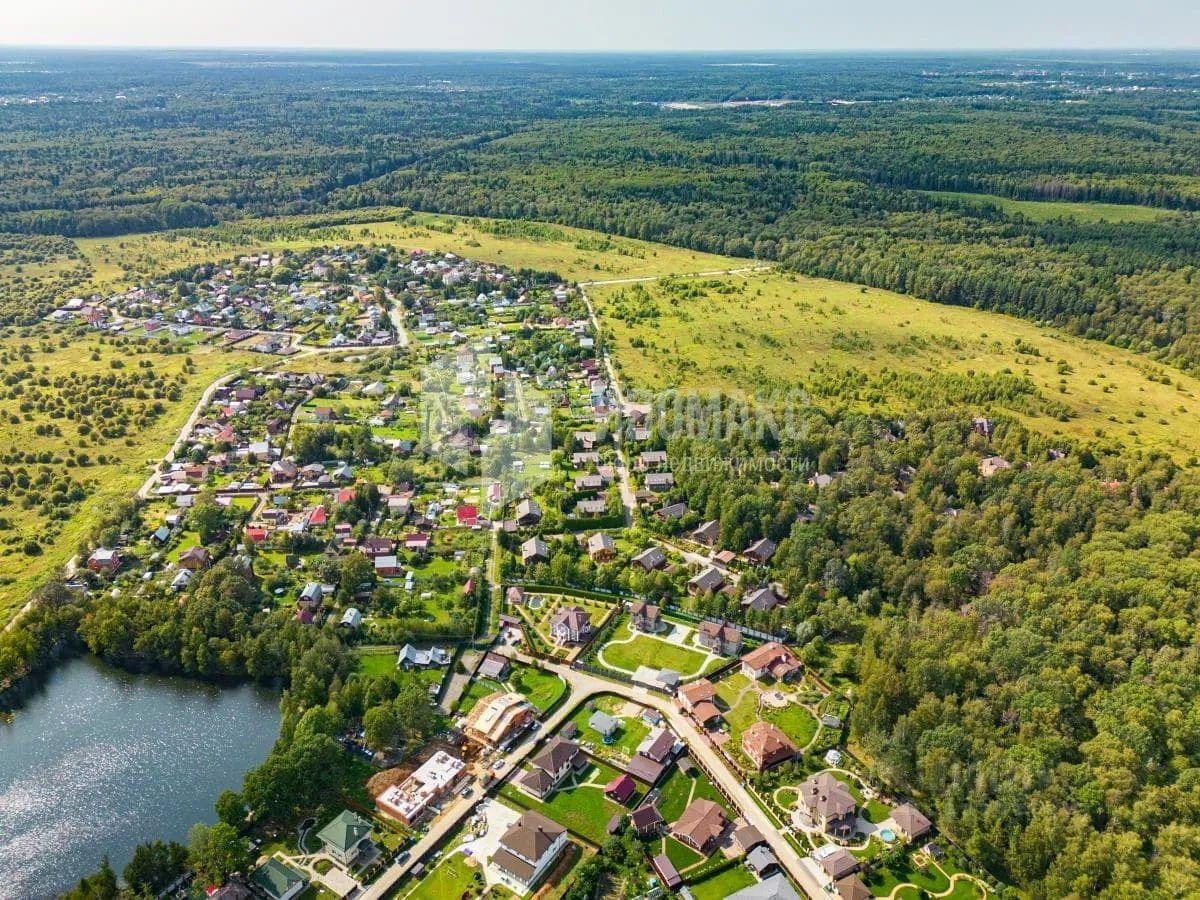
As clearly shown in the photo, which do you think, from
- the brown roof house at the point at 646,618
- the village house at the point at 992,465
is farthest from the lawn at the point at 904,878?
the village house at the point at 992,465

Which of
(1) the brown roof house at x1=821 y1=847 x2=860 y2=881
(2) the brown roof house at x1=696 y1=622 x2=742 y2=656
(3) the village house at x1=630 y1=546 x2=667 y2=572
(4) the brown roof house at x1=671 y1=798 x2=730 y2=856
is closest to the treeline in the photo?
(2) the brown roof house at x1=696 y1=622 x2=742 y2=656

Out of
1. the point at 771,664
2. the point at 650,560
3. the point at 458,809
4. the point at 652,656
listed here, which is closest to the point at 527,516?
the point at 650,560

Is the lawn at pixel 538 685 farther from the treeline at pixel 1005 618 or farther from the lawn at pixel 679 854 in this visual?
the treeline at pixel 1005 618

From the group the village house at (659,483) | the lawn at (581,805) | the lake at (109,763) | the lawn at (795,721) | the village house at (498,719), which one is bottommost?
the lake at (109,763)

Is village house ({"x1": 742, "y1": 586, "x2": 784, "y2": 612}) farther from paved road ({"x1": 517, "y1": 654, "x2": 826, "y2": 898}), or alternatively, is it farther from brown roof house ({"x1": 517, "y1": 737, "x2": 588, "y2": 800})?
brown roof house ({"x1": 517, "y1": 737, "x2": 588, "y2": 800})

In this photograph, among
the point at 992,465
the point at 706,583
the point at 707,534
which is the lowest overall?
the point at 706,583

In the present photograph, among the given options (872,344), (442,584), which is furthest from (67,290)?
(872,344)

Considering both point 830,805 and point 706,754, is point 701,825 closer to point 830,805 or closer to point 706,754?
point 706,754
